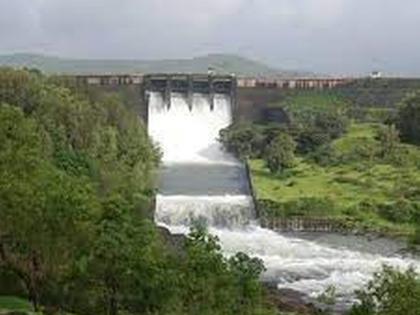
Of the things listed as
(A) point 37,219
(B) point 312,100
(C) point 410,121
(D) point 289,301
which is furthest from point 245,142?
(A) point 37,219

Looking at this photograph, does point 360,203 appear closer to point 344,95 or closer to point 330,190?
point 330,190

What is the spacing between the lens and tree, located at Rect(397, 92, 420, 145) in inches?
4168

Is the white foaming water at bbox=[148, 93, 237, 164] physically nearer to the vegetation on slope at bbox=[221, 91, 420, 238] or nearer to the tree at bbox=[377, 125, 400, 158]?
the vegetation on slope at bbox=[221, 91, 420, 238]

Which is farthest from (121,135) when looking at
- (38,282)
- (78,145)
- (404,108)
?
(38,282)

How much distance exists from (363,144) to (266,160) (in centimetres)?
1053

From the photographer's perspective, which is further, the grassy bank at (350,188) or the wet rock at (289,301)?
the grassy bank at (350,188)

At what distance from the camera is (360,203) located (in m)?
78.7

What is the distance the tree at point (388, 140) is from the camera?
9738 centimetres

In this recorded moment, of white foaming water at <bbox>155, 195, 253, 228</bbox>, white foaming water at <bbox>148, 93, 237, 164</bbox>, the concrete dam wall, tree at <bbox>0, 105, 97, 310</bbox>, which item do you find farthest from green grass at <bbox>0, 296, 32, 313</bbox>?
white foaming water at <bbox>148, 93, 237, 164</bbox>

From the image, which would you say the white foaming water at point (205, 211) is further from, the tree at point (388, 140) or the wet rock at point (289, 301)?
the tree at point (388, 140)

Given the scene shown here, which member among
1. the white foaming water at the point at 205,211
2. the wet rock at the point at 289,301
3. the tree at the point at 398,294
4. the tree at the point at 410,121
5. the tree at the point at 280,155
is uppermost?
the tree at the point at 398,294

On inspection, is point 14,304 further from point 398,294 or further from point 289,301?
point 289,301

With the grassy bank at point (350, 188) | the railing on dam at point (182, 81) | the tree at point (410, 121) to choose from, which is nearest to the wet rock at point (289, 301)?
the grassy bank at point (350, 188)

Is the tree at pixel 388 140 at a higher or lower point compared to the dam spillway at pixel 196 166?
higher
